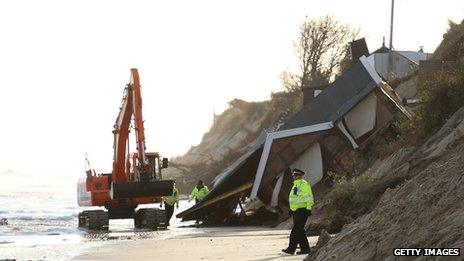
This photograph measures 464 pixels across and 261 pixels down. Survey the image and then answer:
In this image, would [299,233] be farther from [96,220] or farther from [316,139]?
[96,220]

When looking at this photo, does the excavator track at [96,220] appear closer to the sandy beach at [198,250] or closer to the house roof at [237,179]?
the house roof at [237,179]

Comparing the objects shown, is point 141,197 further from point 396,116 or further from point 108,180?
point 396,116

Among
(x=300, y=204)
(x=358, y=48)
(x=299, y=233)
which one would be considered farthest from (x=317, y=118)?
(x=358, y=48)

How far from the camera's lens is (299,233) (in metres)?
15.7

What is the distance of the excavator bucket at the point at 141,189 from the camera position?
98.4 feet

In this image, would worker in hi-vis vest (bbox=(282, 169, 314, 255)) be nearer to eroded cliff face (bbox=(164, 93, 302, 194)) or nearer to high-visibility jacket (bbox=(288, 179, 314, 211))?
high-visibility jacket (bbox=(288, 179, 314, 211))

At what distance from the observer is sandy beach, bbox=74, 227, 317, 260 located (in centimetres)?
1597

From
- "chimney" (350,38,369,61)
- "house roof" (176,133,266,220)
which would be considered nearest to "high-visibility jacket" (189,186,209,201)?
"house roof" (176,133,266,220)

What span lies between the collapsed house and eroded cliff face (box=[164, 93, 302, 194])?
32.5 meters

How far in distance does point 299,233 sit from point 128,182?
15.3 meters

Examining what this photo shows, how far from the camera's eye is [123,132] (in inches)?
1303

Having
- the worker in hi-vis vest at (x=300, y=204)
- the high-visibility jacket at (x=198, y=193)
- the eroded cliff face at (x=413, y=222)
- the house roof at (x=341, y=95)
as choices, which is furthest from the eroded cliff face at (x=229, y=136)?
the eroded cliff face at (x=413, y=222)

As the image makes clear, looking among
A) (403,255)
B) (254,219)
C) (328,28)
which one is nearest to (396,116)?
(254,219)

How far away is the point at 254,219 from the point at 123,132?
221 inches
